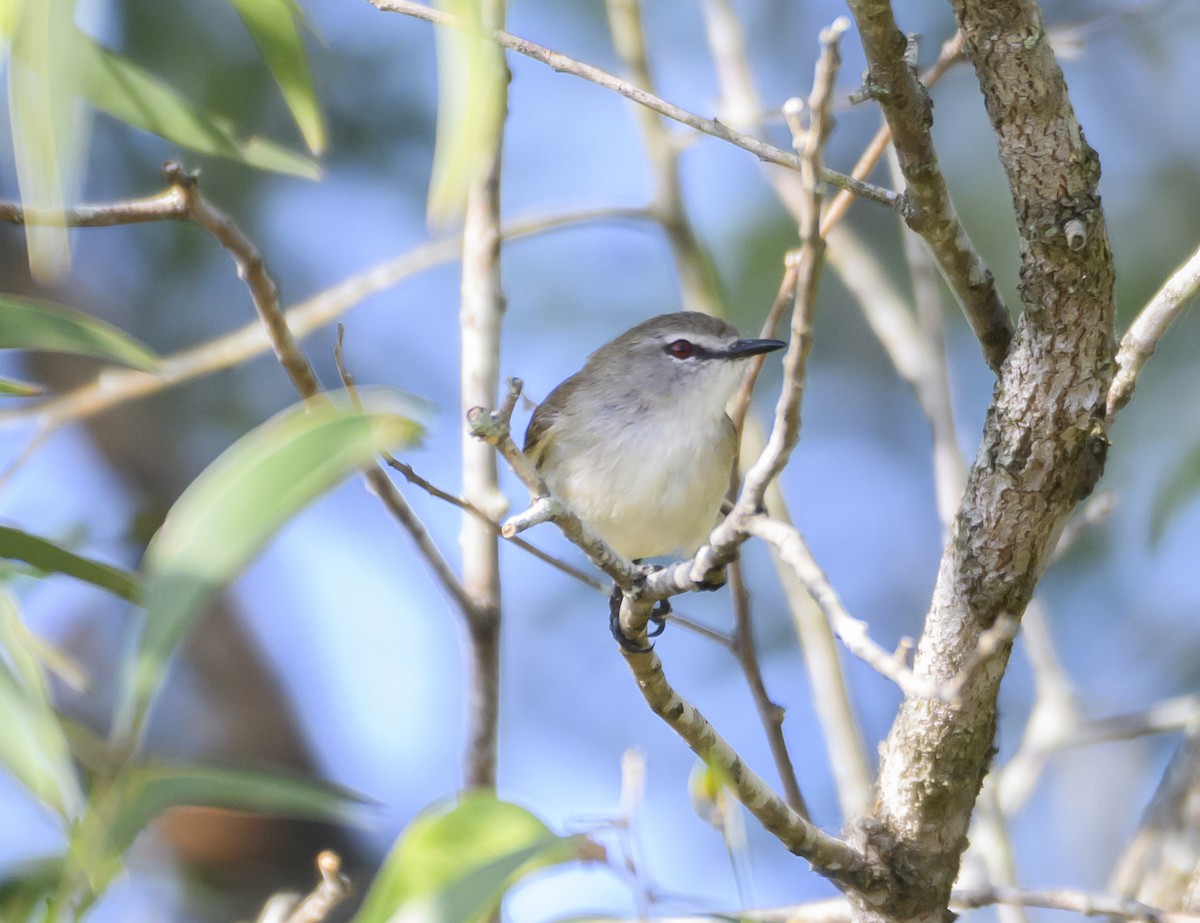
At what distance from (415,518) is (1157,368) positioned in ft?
14.6

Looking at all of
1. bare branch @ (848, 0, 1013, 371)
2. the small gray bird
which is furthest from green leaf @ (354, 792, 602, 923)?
the small gray bird

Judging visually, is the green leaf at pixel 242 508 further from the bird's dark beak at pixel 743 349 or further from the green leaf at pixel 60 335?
the bird's dark beak at pixel 743 349

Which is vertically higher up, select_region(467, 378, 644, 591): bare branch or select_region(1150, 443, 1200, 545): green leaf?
select_region(1150, 443, 1200, 545): green leaf

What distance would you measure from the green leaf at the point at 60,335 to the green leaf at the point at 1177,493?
2.12m

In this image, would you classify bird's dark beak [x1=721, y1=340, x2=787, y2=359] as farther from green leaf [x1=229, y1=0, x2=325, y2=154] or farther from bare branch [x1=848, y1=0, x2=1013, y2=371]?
green leaf [x1=229, y1=0, x2=325, y2=154]

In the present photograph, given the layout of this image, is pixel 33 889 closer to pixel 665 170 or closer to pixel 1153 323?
pixel 1153 323

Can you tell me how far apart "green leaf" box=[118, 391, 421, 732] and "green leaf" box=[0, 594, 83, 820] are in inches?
6.8

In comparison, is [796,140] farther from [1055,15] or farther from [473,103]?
[1055,15]

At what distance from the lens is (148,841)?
15.7ft

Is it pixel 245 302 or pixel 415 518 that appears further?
pixel 245 302

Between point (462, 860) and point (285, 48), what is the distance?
1301 mm

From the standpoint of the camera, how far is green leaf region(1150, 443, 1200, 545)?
285 centimetres

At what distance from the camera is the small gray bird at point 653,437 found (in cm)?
348

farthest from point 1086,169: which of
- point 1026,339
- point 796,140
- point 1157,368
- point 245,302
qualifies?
point 245,302
